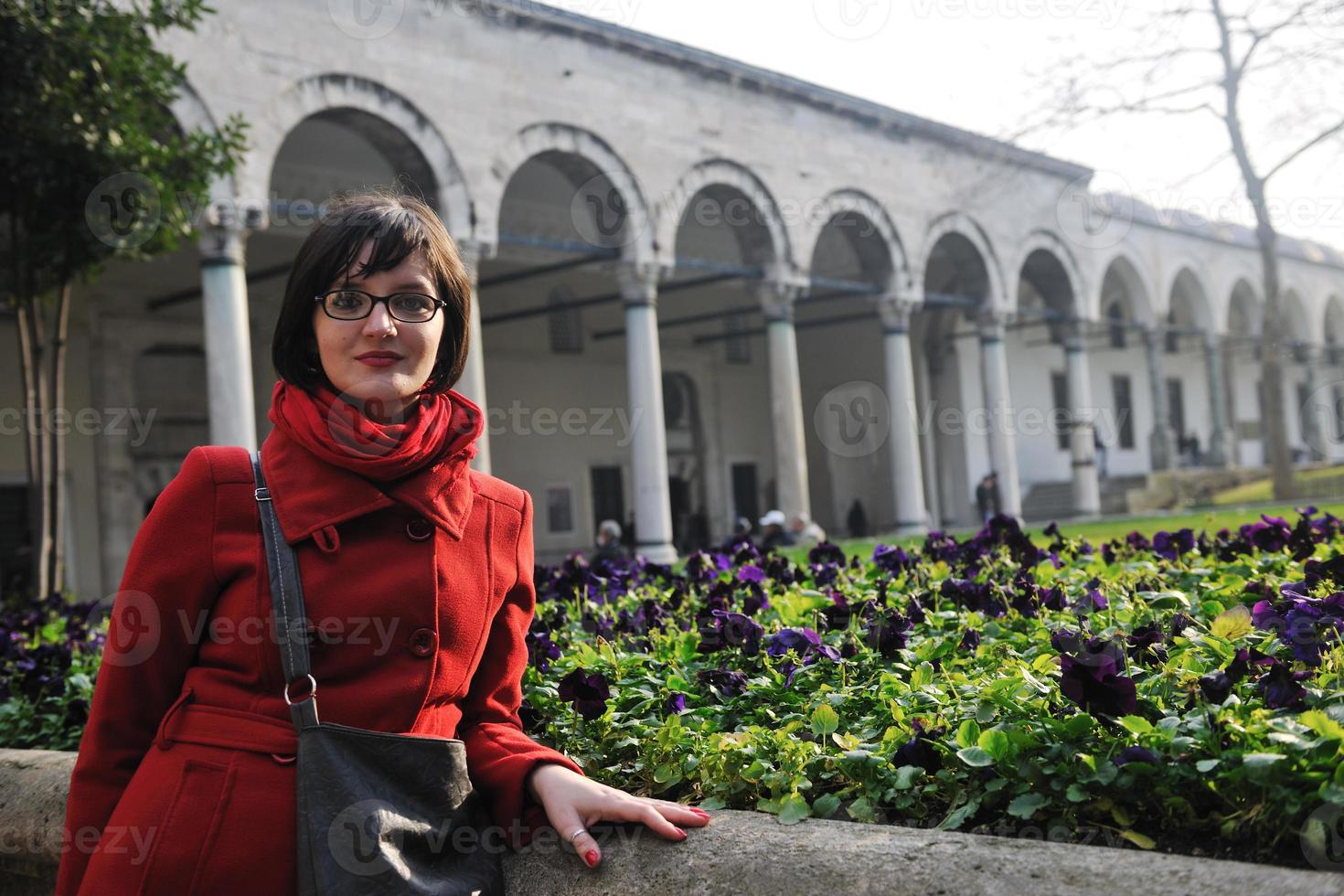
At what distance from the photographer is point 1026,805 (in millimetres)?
1841

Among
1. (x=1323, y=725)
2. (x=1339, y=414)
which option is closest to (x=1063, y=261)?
(x=1323, y=725)

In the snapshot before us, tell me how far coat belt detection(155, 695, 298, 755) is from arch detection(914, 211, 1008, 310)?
18.9m

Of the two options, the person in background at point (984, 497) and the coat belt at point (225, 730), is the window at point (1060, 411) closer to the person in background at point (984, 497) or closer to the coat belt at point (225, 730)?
the person in background at point (984, 497)

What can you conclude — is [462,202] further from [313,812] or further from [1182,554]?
[313,812]

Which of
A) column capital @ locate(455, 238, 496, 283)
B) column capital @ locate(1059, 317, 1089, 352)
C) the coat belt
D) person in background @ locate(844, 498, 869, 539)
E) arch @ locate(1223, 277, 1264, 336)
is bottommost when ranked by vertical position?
person in background @ locate(844, 498, 869, 539)

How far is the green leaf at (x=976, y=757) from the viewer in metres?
1.92

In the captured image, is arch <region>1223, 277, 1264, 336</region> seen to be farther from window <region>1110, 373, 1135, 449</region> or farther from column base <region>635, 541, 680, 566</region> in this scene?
column base <region>635, 541, 680, 566</region>

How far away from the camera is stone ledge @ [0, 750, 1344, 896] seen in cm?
148

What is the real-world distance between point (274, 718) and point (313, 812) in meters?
0.16

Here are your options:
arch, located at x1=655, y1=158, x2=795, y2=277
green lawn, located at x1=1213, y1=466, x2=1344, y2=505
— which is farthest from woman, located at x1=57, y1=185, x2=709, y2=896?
green lawn, located at x1=1213, y1=466, x2=1344, y2=505

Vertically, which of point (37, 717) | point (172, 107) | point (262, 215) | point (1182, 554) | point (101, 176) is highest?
point (172, 107)

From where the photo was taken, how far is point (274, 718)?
171 centimetres

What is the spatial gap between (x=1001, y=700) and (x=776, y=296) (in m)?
15.8

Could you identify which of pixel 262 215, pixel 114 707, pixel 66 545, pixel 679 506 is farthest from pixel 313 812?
pixel 679 506
